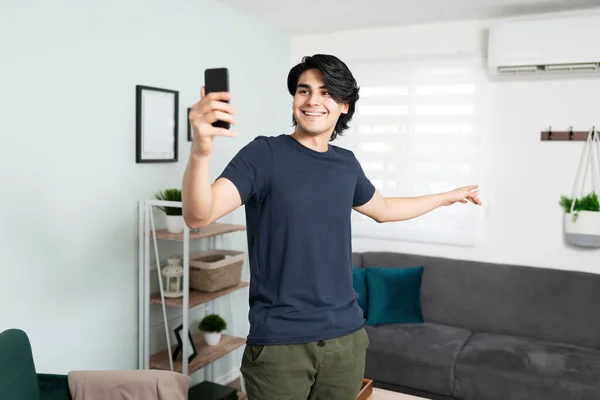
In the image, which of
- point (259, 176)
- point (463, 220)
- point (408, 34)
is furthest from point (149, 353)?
point (408, 34)

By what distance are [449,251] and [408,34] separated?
1.49m

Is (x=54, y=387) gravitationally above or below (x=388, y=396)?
above

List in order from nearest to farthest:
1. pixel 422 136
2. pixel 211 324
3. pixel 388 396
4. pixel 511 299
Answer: pixel 388 396
pixel 211 324
pixel 511 299
pixel 422 136

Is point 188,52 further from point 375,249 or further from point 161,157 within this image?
point 375,249

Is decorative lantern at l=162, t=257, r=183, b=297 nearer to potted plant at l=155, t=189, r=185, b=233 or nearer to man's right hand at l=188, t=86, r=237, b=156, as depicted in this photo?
potted plant at l=155, t=189, r=185, b=233

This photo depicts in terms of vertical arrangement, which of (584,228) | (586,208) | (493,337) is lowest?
(493,337)

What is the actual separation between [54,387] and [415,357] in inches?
71.7

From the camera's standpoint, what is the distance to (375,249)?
3.95 meters

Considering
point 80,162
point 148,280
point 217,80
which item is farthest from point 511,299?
point 217,80

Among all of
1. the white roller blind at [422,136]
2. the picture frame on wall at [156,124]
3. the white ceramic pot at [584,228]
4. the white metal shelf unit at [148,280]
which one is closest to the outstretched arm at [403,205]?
the white metal shelf unit at [148,280]

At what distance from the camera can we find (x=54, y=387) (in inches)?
80.0

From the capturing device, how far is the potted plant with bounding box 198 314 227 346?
2930 mm

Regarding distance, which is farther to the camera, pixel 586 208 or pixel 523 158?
pixel 523 158

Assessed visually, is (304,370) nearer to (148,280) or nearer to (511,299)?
(148,280)
